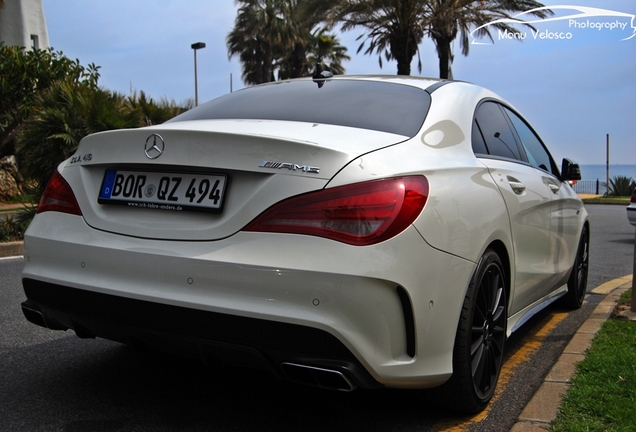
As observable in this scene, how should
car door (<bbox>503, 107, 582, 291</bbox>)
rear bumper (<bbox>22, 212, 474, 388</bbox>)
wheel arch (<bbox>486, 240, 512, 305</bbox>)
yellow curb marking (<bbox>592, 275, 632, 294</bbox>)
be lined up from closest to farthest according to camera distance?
rear bumper (<bbox>22, 212, 474, 388</bbox>)
wheel arch (<bbox>486, 240, 512, 305</bbox>)
car door (<bbox>503, 107, 582, 291</bbox>)
yellow curb marking (<bbox>592, 275, 632, 294</bbox>)

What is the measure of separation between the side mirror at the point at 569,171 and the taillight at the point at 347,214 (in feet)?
9.68

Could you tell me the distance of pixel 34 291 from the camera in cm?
292

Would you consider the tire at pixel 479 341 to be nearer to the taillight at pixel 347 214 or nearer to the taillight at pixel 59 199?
the taillight at pixel 347 214

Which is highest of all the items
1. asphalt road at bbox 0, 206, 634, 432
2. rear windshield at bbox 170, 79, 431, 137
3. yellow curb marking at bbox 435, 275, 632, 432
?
rear windshield at bbox 170, 79, 431, 137

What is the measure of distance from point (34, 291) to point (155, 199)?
72 cm

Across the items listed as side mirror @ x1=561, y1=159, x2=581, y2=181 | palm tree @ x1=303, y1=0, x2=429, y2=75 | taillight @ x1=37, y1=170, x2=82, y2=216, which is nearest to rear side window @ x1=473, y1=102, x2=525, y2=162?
side mirror @ x1=561, y1=159, x2=581, y2=181

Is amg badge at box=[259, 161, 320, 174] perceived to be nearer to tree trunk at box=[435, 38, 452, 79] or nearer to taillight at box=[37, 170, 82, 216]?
taillight at box=[37, 170, 82, 216]

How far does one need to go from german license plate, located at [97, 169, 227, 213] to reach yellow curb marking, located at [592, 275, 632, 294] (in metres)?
4.97

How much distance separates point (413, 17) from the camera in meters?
22.2

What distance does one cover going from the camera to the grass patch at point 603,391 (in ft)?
9.49

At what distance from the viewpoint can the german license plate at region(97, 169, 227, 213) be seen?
2586mm

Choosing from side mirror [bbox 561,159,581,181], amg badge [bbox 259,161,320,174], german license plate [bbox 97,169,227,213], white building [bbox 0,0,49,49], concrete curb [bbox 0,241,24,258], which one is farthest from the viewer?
white building [bbox 0,0,49,49]

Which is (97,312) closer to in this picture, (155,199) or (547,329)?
(155,199)

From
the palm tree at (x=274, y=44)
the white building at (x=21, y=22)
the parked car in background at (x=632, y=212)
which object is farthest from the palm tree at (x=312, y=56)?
the parked car in background at (x=632, y=212)
